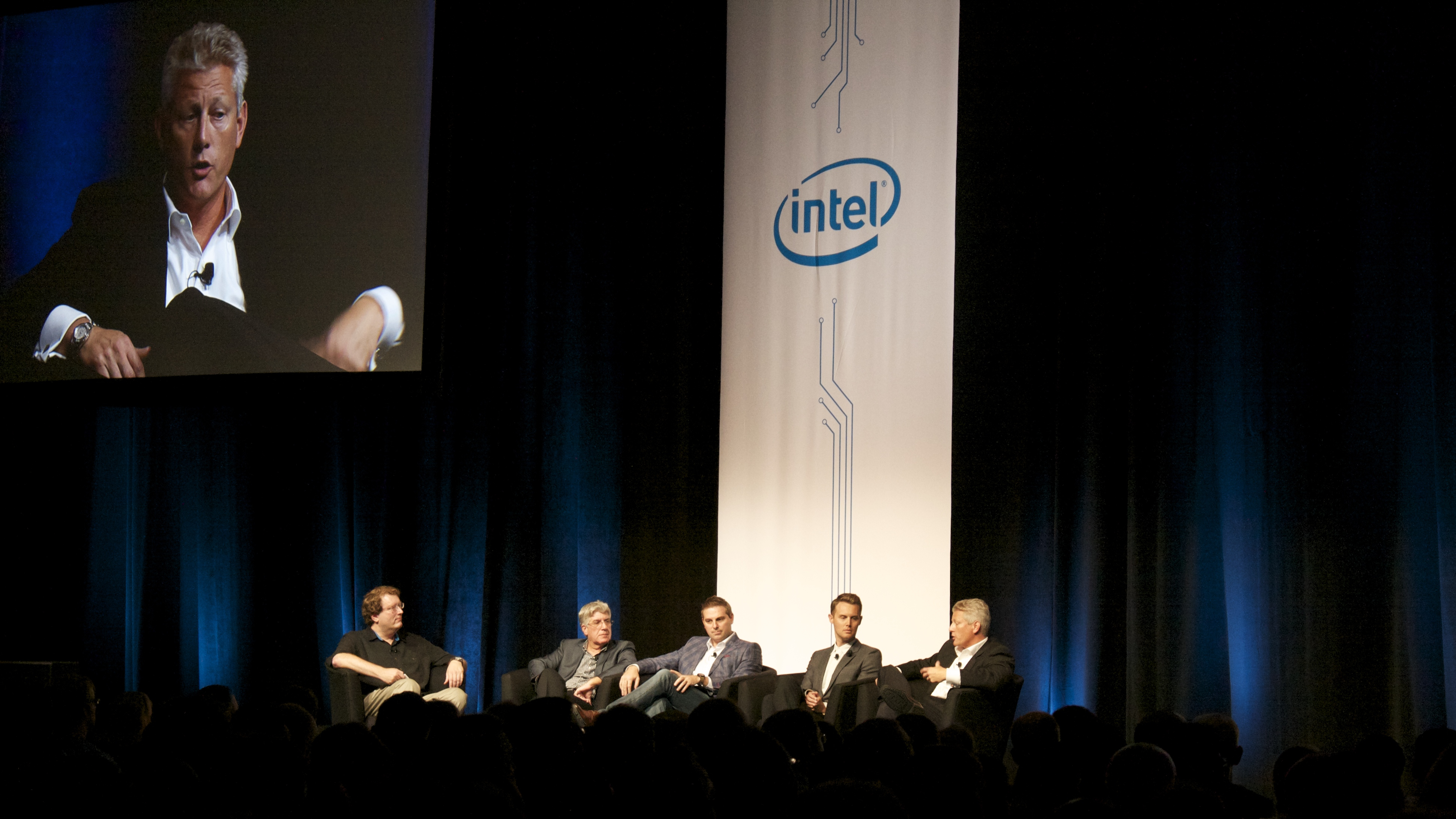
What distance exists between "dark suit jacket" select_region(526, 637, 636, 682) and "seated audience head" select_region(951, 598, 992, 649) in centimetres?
144

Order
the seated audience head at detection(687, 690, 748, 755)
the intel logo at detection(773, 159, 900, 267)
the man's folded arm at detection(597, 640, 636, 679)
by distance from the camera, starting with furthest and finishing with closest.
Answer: the intel logo at detection(773, 159, 900, 267), the man's folded arm at detection(597, 640, 636, 679), the seated audience head at detection(687, 690, 748, 755)

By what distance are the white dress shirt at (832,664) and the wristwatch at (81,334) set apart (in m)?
4.17

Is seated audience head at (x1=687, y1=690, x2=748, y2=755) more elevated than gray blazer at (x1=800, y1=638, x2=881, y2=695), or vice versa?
seated audience head at (x1=687, y1=690, x2=748, y2=755)

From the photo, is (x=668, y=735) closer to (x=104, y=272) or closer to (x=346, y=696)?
(x=346, y=696)

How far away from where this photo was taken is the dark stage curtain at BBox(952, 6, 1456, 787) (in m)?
4.94

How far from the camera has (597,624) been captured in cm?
535

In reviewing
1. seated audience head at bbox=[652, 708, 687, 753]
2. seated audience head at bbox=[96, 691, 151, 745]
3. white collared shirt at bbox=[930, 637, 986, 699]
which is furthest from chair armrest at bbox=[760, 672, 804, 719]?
seated audience head at bbox=[96, 691, 151, 745]

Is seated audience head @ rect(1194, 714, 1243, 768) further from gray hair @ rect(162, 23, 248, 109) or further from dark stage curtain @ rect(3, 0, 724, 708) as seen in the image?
gray hair @ rect(162, 23, 248, 109)

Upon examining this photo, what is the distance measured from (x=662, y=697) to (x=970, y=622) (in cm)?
133

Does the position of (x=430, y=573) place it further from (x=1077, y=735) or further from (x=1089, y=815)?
(x=1089, y=815)

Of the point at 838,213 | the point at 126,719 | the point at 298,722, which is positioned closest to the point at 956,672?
the point at 838,213

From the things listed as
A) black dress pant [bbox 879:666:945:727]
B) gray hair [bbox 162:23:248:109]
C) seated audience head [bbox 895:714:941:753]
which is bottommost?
black dress pant [bbox 879:666:945:727]

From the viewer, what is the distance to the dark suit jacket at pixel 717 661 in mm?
5277

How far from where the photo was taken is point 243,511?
7.04m
